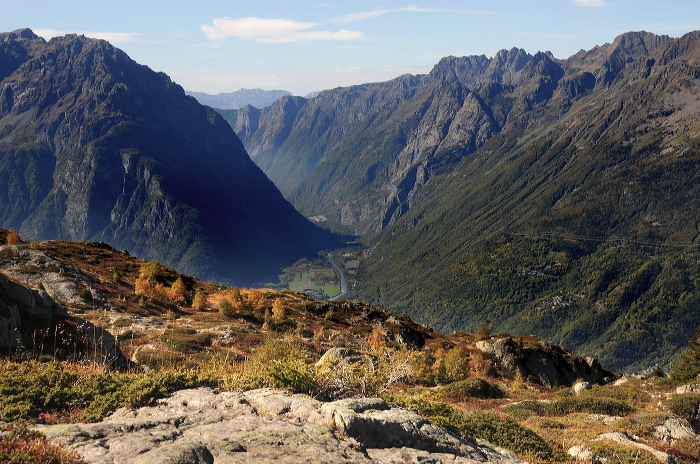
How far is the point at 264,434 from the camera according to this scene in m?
11.9

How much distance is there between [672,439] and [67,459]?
3112 cm

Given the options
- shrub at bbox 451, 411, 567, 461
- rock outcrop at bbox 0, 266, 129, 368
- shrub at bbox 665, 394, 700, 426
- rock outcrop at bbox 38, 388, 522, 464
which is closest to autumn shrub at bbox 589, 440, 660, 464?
shrub at bbox 451, 411, 567, 461

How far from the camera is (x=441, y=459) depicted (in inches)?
511

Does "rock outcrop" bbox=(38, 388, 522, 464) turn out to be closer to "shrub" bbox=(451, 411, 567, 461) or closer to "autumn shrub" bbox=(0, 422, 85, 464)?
"autumn shrub" bbox=(0, 422, 85, 464)

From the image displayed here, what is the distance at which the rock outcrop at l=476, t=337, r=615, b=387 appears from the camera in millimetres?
69812

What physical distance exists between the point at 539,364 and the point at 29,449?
74.5 m

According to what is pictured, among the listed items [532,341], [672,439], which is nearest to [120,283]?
[672,439]

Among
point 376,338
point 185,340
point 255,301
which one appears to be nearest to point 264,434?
point 185,340

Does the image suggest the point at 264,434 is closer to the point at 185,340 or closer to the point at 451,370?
the point at 185,340

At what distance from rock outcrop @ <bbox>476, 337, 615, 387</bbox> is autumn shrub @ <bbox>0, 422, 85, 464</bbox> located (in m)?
68.8

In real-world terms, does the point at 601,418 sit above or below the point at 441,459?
below

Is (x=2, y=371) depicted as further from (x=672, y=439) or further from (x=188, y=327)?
(x=672, y=439)

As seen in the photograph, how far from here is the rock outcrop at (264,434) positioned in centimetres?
1059

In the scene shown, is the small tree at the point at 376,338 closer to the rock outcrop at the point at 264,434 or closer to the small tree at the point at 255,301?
the small tree at the point at 255,301
